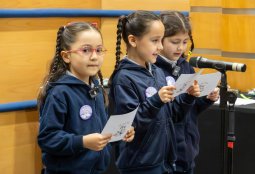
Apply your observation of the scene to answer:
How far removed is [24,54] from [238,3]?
6.40 feet

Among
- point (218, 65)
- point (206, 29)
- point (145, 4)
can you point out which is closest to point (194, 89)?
point (218, 65)

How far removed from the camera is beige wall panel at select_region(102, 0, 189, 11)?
3.64 m

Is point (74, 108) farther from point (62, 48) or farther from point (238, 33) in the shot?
point (238, 33)

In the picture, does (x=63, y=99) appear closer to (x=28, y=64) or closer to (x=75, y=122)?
(x=75, y=122)

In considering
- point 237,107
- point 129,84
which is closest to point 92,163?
point 129,84

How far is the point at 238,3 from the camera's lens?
14.0 ft

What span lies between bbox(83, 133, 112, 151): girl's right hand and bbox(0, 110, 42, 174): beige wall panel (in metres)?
1.12

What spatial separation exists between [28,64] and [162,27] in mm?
991

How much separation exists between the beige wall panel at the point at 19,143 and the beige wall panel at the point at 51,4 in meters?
0.62

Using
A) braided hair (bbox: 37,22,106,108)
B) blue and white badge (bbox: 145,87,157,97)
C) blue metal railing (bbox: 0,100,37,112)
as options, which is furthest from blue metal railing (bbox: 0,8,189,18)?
blue and white badge (bbox: 145,87,157,97)

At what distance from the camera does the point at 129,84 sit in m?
2.38

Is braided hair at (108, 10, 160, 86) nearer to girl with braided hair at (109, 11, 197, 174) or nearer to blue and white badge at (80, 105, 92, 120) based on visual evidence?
girl with braided hair at (109, 11, 197, 174)

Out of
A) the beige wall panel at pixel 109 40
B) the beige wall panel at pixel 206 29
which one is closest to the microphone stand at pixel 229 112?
the beige wall panel at pixel 109 40

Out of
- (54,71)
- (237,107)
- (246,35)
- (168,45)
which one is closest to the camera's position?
(54,71)
